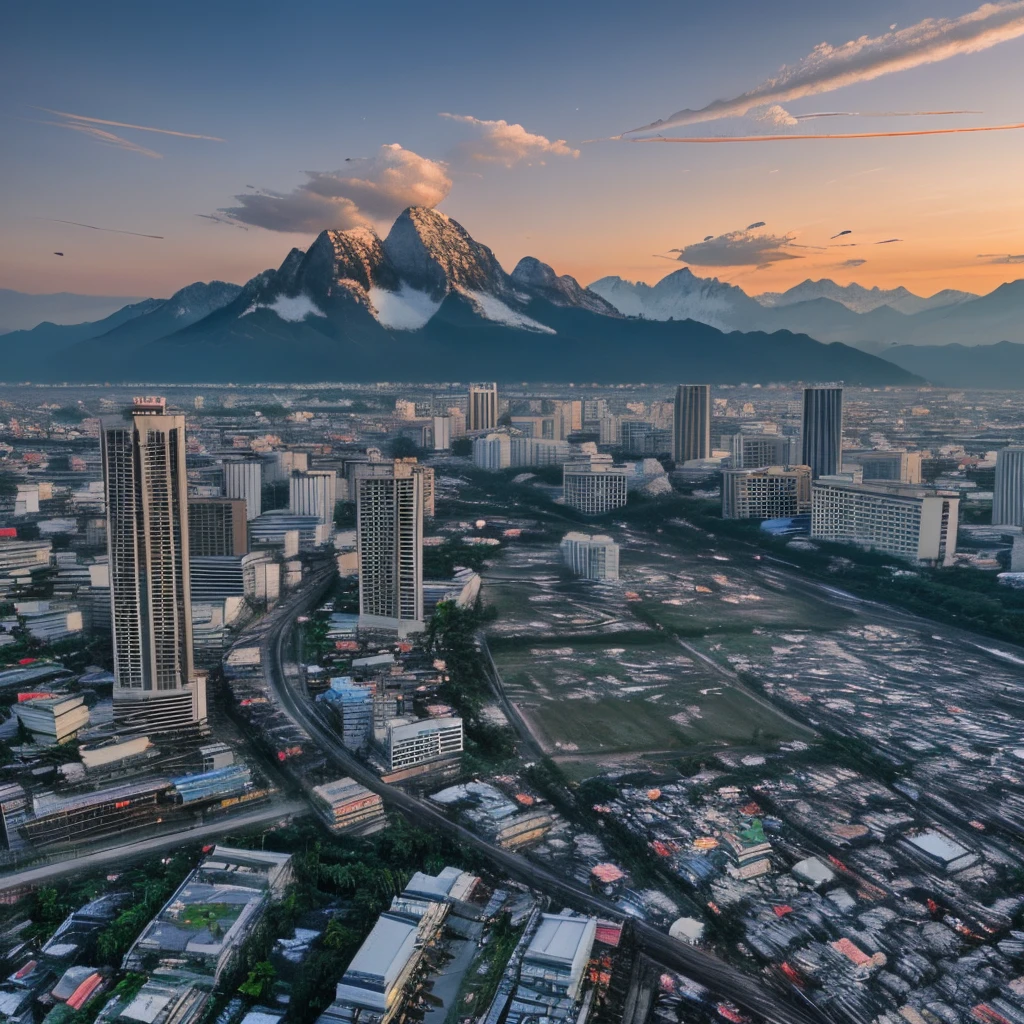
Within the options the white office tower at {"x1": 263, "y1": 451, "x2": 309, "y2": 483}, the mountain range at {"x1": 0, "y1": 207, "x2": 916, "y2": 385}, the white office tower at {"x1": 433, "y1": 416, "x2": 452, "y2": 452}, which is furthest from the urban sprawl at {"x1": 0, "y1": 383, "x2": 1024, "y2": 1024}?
the mountain range at {"x1": 0, "y1": 207, "x2": 916, "y2": 385}

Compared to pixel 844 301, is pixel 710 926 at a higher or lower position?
lower

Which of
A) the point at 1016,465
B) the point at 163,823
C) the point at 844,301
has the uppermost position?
the point at 844,301

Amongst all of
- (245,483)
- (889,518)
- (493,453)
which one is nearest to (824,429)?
(889,518)

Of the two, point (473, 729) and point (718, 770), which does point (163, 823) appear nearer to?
point (473, 729)

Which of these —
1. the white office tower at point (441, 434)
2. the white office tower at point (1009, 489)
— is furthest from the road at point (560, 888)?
the white office tower at point (441, 434)

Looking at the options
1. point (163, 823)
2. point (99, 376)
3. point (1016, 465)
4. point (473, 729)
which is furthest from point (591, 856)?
point (99, 376)

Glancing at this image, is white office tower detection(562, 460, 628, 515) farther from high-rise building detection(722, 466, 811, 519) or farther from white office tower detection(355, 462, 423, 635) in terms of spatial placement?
white office tower detection(355, 462, 423, 635)

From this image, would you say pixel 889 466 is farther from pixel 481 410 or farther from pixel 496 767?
pixel 496 767
